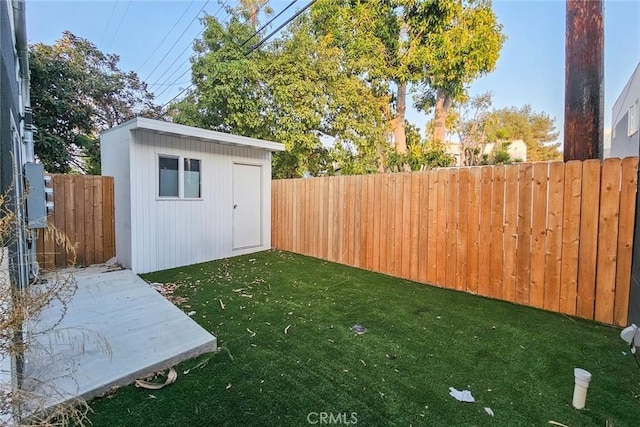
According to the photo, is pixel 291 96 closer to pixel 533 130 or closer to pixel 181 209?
pixel 181 209

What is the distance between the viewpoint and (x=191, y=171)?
582 centimetres

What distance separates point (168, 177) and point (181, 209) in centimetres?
62

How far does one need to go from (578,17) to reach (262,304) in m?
4.65

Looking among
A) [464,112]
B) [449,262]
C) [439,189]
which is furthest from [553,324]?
[464,112]

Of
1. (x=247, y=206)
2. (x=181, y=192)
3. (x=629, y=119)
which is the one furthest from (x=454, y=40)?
(x=181, y=192)

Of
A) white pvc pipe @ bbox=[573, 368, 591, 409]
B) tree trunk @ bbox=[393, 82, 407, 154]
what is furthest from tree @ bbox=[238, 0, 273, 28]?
white pvc pipe @ bbox=[573, 368, 591, 409]

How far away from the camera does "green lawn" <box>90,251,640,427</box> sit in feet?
6.12

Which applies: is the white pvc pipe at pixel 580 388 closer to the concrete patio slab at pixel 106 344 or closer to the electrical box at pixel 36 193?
the concrete patio slab at pixel 106 344

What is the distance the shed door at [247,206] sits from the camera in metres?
6.60

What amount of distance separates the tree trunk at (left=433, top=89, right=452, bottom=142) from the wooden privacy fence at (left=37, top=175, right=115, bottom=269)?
30.8 feet

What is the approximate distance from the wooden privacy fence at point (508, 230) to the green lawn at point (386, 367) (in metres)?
0.34

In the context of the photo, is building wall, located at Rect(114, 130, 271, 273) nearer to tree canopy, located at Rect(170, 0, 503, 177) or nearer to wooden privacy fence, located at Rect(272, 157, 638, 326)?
wooden privacy fence, located at Rect(272, 157, 638, 326)

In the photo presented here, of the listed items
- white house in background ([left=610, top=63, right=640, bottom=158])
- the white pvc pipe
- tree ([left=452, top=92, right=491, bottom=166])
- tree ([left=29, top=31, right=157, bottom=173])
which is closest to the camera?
the white pvc pipe

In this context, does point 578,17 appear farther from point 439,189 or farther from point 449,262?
point 449,262
